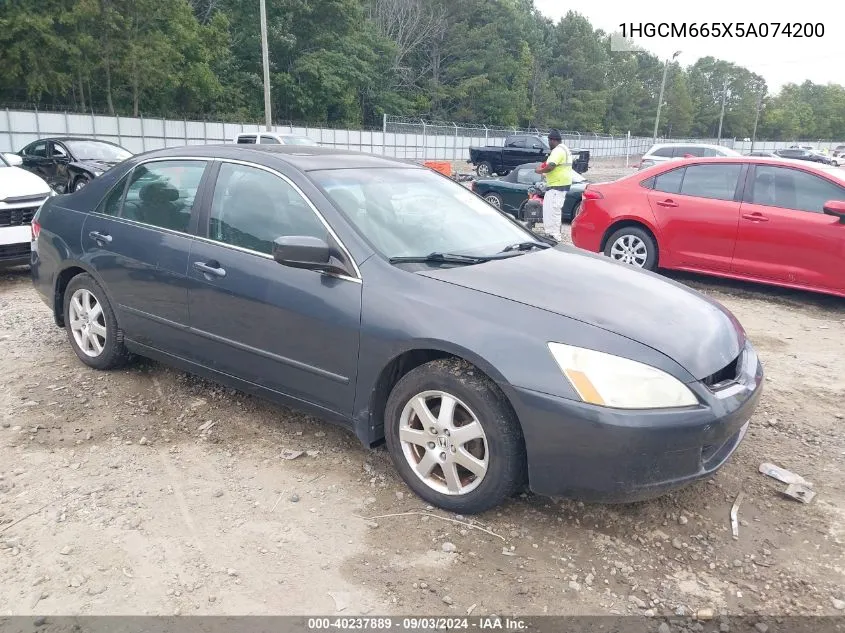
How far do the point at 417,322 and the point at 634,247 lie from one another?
554 cm

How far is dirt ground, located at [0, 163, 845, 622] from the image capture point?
252 cm

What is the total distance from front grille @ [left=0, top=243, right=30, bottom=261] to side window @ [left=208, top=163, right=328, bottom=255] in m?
4.55

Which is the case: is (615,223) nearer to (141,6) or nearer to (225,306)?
(225,306)

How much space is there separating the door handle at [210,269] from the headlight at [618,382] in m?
1.89

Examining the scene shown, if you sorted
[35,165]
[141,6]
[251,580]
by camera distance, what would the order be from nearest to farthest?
1. [251,580]
2. [35,165]
3. [141,6]

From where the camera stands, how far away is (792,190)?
22.3ft

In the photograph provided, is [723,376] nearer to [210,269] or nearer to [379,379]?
[379,379]

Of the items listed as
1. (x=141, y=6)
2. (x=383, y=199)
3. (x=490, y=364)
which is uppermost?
(x=141, y=6)

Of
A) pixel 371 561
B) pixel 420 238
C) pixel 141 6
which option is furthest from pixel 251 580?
pixel 141 6

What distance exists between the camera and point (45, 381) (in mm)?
4441

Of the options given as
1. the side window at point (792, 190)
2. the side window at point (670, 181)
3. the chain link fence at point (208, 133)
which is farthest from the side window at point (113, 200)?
the chain link fence at point (208, 133)

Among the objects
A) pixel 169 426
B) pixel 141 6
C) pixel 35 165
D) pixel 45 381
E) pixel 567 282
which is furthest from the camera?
pixel 141 6

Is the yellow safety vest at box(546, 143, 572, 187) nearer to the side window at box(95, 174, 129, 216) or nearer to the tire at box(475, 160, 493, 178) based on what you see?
the side window at box(95, 174, 129, 216)

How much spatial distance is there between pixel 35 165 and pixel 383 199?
47.1 ft
